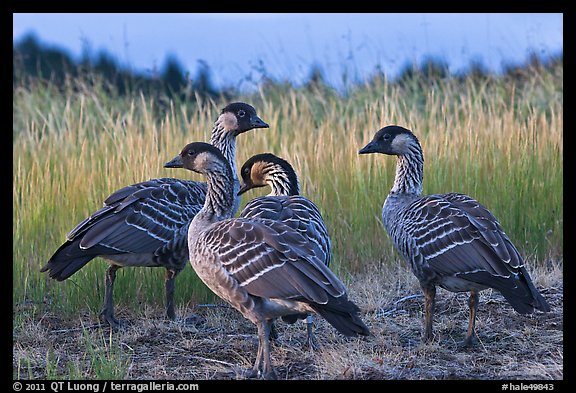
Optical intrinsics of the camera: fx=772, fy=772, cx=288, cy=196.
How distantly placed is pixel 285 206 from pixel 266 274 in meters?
1.28

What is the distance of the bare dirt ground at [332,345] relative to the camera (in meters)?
6.59

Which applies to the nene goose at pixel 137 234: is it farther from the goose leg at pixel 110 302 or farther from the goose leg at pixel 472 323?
the goose leg at pixel 472 323

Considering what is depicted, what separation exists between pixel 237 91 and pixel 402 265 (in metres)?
9.84

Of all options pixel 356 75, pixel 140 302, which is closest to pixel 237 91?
pixel 356 75

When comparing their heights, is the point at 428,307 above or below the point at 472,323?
above

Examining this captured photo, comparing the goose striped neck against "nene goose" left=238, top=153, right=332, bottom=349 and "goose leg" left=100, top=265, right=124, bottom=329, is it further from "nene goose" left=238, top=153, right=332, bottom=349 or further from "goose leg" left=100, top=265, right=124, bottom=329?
"goose leg" left=100, top=265, right=124, bottom=329

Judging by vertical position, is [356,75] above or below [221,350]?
above

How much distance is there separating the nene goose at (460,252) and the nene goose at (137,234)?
2.20m

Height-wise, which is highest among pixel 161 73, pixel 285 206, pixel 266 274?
pixel 161 73

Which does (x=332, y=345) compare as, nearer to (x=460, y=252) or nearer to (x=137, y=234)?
(x=460, y=252)

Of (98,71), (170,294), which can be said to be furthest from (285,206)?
(98,71)

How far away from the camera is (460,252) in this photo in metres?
6.76

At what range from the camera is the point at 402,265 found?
9.46m

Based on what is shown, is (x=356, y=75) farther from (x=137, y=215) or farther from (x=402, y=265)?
(x=137, y=215)
